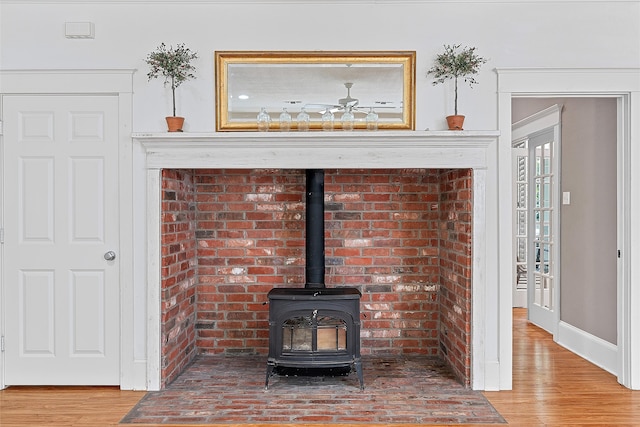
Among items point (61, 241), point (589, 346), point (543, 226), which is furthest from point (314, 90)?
point (543, 226)

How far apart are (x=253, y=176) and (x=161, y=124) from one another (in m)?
0.86

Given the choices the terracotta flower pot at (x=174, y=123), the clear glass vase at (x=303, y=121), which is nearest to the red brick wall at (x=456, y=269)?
the clear glass vase at (x=303, y=121)

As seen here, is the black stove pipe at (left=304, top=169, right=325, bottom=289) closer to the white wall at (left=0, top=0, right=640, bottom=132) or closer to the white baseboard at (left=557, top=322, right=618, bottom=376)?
the white wall at (left=0, top=0, right=640, bottom=132)

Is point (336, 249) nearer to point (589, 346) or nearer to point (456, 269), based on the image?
point (456, 269)

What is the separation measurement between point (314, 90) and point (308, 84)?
0.06 meters

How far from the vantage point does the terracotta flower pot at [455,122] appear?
3.10m

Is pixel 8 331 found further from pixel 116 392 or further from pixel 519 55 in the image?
pixel 519 55

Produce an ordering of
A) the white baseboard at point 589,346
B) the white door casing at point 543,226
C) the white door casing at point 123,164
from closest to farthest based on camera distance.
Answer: the white door casing at point 123,164, the white baseboard at point 589,346, the white door casing at point 543,226

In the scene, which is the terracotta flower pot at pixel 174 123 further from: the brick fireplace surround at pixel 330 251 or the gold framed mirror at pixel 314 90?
the brick fireplace surround at pixel 330 251

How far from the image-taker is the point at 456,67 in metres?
3.07

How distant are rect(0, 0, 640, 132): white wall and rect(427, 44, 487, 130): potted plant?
5cm

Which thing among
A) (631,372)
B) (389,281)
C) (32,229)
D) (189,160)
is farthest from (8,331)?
(631,372)

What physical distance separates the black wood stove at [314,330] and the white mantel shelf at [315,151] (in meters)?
0.86

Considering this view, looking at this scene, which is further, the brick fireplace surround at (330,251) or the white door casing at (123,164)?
A: the brick fireplace surround at (330,251)
